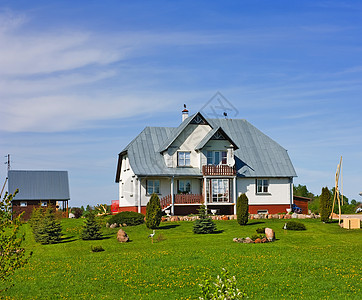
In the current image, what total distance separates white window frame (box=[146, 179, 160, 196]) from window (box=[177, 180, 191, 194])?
6.61 ft

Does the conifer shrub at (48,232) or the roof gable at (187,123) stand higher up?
the roof gable at (187,123)

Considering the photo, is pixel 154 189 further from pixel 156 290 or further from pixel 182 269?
pixel 156 290

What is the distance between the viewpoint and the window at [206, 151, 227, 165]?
47438 millimetres

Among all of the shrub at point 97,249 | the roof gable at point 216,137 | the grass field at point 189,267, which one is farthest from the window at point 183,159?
the shrub at point 97,249

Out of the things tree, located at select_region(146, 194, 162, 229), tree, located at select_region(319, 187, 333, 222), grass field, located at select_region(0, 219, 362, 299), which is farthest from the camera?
tree, located at select_region(319, 187, 333, 222)

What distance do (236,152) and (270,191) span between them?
5141 millimetres

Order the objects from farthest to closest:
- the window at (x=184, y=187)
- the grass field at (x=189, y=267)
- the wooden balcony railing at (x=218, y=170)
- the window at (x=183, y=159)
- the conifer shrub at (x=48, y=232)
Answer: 1. the window at (x=183, y=159)
2. the window at (x=184, y=187)
3. the wooden balcony railing at (x=218, y=170)
4. the conifer shrub at (x=48, y=232)
5. the grass field at (x=189, y=267)

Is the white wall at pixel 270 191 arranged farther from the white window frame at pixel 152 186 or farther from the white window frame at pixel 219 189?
the white window frame at pixel 152 186

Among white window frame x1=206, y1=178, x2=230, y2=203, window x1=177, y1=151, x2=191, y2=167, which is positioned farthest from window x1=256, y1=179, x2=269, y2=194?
window x1=177, y1=151, x2=191, y2=167

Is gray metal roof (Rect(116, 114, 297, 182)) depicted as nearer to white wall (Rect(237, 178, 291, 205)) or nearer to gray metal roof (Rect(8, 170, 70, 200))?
white wall (Rect(237, 178, 291, 205))

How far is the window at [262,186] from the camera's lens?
160 ft

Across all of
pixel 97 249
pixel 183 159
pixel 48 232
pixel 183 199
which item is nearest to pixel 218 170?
pixel 183 159

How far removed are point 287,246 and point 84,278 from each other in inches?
485

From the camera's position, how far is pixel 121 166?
52.9 metres
